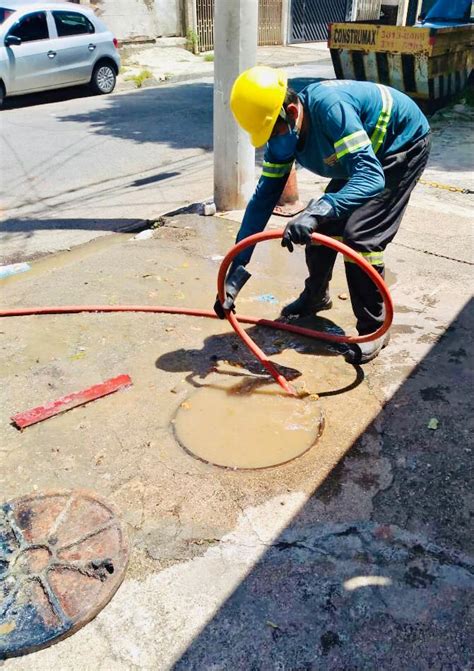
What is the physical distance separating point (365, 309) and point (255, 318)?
771 mm

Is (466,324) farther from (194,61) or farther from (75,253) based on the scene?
(194,61)

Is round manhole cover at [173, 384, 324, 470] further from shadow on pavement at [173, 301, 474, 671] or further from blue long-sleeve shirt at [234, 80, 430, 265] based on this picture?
blue long-sleeve shirt at [234, 80, 430, 265]

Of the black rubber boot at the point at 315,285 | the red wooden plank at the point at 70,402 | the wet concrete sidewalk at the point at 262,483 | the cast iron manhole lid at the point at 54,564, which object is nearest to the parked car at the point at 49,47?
the wet concrete sidewalk at the point at 262,483

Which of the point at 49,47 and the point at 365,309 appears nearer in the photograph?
the point at 365,309

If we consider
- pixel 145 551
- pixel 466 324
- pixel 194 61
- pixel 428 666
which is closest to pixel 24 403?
pixel 145 551

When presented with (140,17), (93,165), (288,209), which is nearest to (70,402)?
(288,209)

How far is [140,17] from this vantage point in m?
17.2

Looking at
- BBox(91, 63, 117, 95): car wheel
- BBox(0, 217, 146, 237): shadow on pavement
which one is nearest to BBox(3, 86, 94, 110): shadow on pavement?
BBox(91, 63, 117, 95): car wheel

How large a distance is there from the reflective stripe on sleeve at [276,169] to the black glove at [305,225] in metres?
0.48

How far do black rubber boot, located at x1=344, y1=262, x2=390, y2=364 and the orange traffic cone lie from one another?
2.50m

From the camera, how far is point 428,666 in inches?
79.7

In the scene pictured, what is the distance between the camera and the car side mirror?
11.1 metres

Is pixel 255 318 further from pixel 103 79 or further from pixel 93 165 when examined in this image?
pixel 103 79

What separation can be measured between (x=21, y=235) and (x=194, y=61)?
13.5m
